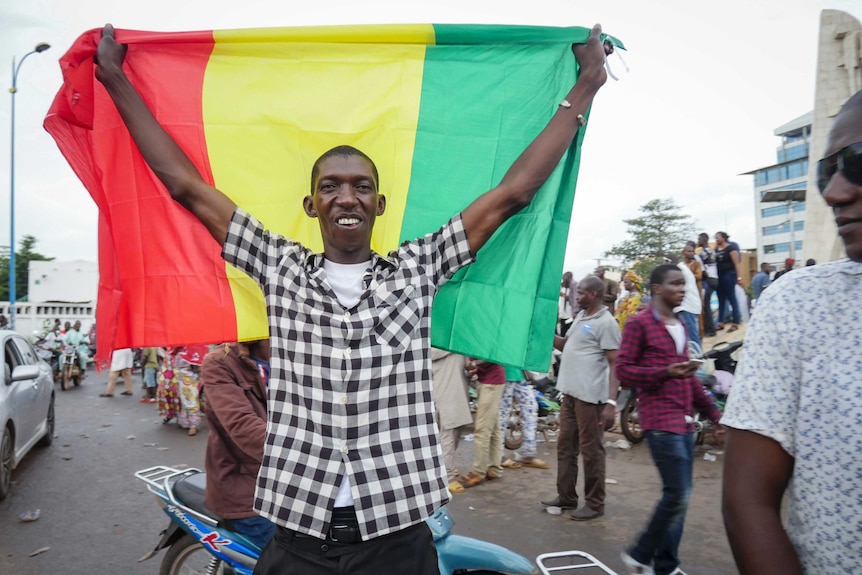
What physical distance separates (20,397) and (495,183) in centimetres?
742

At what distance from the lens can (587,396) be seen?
596 centimetres

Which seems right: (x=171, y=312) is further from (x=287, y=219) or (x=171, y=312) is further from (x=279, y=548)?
(x=279, y=548)

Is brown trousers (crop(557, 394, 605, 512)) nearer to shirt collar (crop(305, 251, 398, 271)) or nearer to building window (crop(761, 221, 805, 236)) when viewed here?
shirt collar (crop(305, 251, 398, 271))

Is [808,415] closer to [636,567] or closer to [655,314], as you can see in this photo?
[655,314]

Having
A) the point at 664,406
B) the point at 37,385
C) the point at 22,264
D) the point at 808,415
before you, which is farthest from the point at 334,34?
the point at 22,264

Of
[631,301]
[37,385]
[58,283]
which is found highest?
[58,283]

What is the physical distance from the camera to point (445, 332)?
2.71 m

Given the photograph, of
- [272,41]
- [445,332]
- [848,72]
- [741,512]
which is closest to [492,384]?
[445,332]

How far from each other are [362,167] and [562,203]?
983mm

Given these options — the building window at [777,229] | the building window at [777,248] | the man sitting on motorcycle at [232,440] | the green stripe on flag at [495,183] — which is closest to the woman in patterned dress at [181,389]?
the man sitting on motorcycle at [232,440]

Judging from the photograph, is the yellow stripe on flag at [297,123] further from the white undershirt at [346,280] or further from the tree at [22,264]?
the tree at [22,264]

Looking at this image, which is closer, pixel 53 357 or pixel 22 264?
pixel 53 357

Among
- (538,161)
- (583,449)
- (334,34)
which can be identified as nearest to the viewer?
(538,161)

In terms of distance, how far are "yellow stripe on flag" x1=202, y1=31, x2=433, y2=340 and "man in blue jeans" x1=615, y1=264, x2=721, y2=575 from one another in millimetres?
2532
